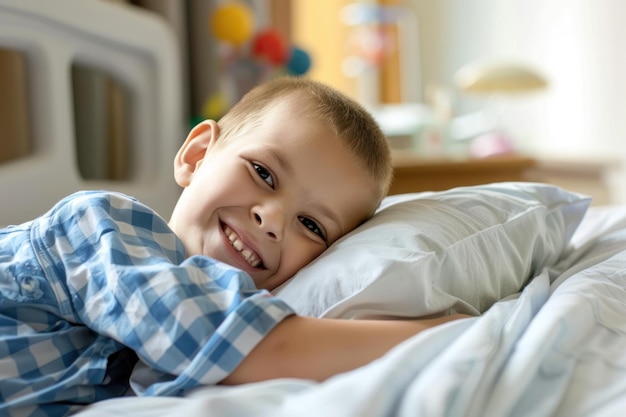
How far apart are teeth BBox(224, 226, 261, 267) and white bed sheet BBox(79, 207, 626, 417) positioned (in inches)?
9.6

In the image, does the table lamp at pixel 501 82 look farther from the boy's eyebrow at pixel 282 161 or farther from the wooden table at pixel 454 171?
the boy's eyebrow at pixel 282 161

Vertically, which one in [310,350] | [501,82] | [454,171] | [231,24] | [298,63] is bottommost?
[454,171]

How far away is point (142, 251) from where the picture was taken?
0.82 metres

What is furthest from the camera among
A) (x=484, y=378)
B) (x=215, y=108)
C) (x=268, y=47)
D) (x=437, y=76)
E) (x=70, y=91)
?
(x=437, y=76)

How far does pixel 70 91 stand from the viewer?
64.6 inches

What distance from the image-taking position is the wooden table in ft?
7.59

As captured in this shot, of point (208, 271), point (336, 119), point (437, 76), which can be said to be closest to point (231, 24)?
point (336, 119)

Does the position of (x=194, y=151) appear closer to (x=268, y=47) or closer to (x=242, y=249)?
(x=242, y=249)

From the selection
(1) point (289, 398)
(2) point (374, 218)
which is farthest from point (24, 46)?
(1) point (289, 398)

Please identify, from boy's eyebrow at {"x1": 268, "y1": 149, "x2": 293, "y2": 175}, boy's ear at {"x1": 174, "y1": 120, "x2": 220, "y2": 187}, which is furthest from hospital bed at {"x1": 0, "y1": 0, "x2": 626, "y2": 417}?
boy's ear at {"x1": 174, "y1": 120, "x2": 220, "y2": 187}

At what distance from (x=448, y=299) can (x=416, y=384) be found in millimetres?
297

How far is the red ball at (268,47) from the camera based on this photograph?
7.57 ft

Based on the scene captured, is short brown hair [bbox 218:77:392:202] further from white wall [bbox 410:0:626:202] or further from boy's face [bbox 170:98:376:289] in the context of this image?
white wall [bbox 410:0:626:202]

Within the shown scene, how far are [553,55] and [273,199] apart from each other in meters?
3.34
